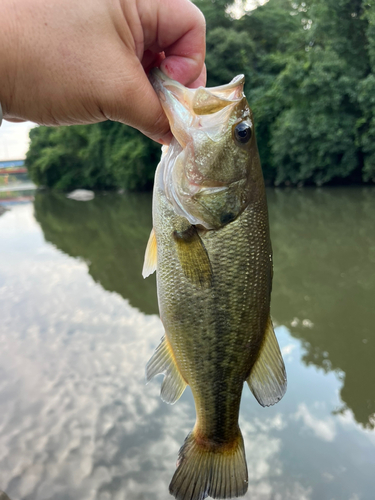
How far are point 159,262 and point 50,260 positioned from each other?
8072mm

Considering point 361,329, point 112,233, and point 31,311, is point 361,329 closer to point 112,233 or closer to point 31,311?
point 31,311

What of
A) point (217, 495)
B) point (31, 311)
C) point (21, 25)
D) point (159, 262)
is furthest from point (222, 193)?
point (31, 311)

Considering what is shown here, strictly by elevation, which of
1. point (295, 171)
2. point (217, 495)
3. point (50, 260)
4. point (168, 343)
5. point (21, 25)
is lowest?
point (295, 171)

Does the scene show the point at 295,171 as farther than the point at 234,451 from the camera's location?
Yes

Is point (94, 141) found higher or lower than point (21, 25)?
lower

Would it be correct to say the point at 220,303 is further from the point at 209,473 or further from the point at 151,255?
the point at 209,473

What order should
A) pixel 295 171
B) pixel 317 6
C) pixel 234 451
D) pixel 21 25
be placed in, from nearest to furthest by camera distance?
pixel 21 25 < pixel 234 451 < pixel 317 6 < pixel 295 171

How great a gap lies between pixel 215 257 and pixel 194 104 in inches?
24.4

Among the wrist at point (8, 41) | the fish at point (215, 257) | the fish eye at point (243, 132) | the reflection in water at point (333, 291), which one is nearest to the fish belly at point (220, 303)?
the fish at point (215, 257)

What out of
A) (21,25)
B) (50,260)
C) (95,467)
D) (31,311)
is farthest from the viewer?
(50,260)

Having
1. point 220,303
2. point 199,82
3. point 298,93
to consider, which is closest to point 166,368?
point 220,303

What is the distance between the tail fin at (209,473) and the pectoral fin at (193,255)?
29.6 inches

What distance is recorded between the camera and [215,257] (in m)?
1.65

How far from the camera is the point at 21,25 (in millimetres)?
1363
